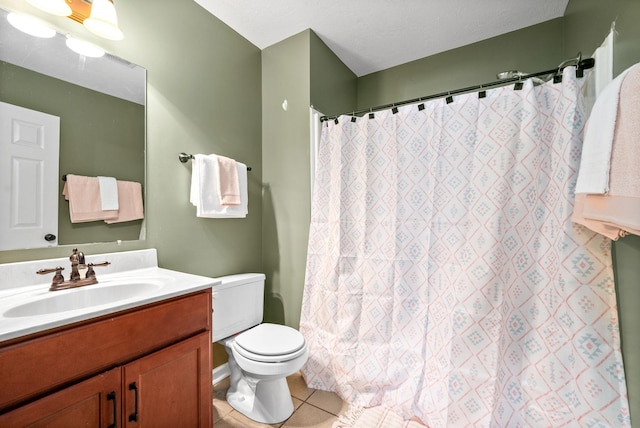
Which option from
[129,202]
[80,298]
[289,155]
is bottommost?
[80,298]

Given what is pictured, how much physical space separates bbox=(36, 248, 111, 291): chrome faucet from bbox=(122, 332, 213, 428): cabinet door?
46 centimetres

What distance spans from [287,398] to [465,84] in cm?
253

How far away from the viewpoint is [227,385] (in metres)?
1.79

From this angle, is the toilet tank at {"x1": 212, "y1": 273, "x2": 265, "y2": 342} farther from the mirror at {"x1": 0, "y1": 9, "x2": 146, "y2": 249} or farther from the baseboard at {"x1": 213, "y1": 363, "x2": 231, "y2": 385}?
the mirror at {"x1": 0, "y1": 9, "x2": 146, "y2": 249}

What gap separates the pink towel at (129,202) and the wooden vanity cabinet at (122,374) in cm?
63

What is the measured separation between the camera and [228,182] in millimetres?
1753

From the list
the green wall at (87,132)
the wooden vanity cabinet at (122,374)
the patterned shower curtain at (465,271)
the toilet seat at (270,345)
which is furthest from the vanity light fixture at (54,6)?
the toilet seat at (270,345)

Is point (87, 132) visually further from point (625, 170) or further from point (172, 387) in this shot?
point (625, 170)

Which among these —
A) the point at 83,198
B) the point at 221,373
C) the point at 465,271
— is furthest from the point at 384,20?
the point at 221,373

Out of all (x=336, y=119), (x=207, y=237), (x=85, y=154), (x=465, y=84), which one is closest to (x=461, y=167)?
(x=336, y=119)

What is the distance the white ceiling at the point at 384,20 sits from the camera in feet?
5.73

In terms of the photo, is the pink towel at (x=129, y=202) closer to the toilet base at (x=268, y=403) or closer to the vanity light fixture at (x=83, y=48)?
the vanity light fixture at (x=83, y=48)

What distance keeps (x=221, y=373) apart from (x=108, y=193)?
1.33m

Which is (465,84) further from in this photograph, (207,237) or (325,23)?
(207,237)
